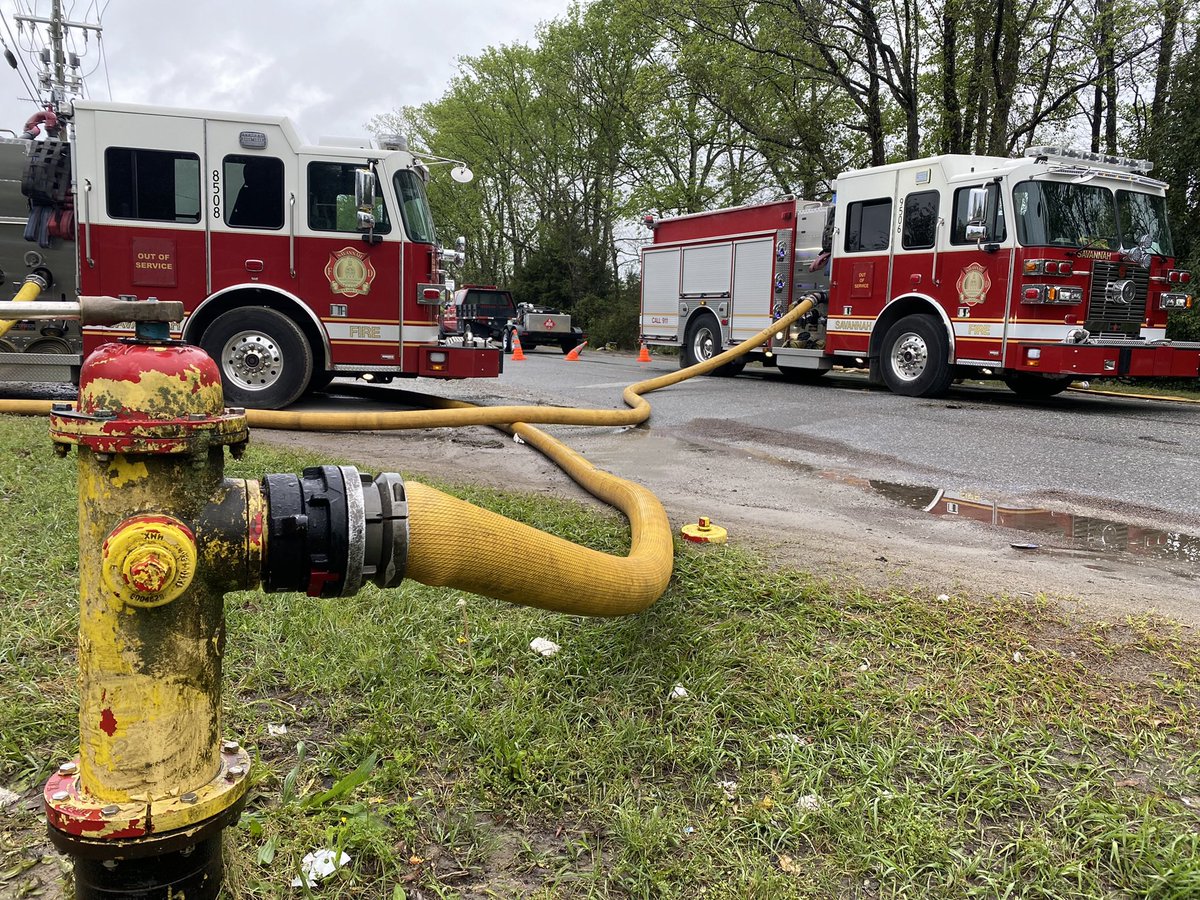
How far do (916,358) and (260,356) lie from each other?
8.29m

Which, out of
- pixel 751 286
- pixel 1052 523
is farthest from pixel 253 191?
pixel 751 286

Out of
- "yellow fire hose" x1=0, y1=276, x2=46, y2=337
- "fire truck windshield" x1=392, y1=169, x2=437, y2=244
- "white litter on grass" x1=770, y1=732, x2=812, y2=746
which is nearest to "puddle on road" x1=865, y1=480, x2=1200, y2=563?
"white litter on grass" x1=770, y1=732, x2=812, y2=746

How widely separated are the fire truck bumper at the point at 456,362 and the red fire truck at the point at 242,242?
0.02 metres

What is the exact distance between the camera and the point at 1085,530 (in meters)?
4.98

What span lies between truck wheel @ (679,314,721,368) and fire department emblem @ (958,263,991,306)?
18.8ft

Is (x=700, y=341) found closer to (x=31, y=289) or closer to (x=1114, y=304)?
(x=1114, y=304)

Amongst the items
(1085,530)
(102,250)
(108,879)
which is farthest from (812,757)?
(102,250)

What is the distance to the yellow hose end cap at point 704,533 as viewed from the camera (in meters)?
4.11

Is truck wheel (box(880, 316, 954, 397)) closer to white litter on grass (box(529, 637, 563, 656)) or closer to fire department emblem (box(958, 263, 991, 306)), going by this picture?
fire department emblem (box(958, 263, 991, 306))

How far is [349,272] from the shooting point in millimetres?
9148

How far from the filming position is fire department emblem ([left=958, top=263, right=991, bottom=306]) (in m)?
11.1

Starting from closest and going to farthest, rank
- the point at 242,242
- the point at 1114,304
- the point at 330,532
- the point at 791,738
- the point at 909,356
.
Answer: the point at 330,532 → the point at 791,738 → the point at 242,242 → the point at 1114,304 → the point at 909,356

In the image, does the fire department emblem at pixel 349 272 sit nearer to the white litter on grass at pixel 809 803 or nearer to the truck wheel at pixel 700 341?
the white litter on grass at pixel 809 803

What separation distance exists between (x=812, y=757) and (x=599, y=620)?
3.22 ft
